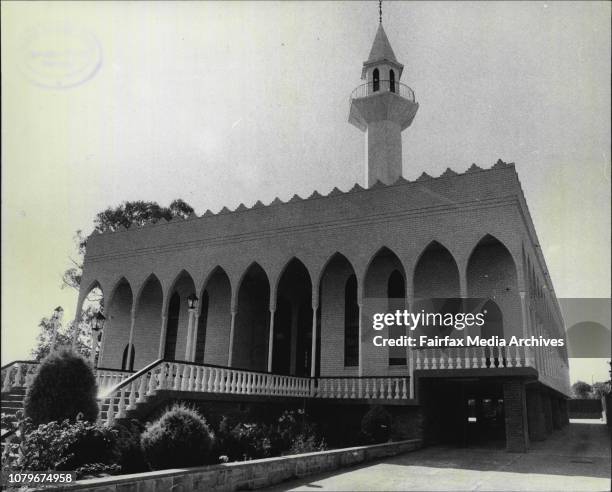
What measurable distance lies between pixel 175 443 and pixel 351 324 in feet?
42.3

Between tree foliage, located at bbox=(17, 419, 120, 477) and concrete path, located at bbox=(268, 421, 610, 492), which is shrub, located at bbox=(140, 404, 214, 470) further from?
concrete path, located at bbox=(268, 421, 610, 492)

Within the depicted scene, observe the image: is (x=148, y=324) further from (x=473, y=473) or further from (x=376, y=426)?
(x=473, y=473)

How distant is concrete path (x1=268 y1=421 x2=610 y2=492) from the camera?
902 cm

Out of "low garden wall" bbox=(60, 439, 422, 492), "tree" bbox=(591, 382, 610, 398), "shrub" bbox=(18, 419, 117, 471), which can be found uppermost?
"tree" bbox=(591, 382, 610, 398)

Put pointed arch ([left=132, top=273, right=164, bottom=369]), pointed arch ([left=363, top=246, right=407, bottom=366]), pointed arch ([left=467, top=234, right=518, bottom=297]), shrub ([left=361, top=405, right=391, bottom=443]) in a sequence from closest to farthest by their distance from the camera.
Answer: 1. shrub ([left=361, top=405, right=391, bottom=443])
2. pointed arch ([left=467, top=234, right=518, bottom=297])
3. pointed arch ([left=363, top=246, right=407, bottom=366])
4. pointed arch ([left=132, top=273, right=164, bottom=369])

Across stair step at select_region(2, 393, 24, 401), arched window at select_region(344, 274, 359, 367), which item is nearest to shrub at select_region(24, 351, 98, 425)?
stair step at select_region(2, 393, 24, 401)

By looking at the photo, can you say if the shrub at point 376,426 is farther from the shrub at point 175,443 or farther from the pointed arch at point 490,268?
the shrub at point 175,443

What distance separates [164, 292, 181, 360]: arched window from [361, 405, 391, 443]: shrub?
1220 cm

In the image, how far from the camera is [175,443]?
840 centimetres

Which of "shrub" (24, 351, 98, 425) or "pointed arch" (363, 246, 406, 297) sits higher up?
"pointed arch" (363, 246, 406, 297)

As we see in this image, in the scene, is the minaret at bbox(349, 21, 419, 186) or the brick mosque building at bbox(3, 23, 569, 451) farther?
the minaret at bbox(349, 21, 419, 186)

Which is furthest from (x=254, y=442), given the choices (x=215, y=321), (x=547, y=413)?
(x=547, y=413)

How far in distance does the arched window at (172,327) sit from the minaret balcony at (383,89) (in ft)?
41.5

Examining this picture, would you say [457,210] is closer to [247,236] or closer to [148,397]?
[247,236]
